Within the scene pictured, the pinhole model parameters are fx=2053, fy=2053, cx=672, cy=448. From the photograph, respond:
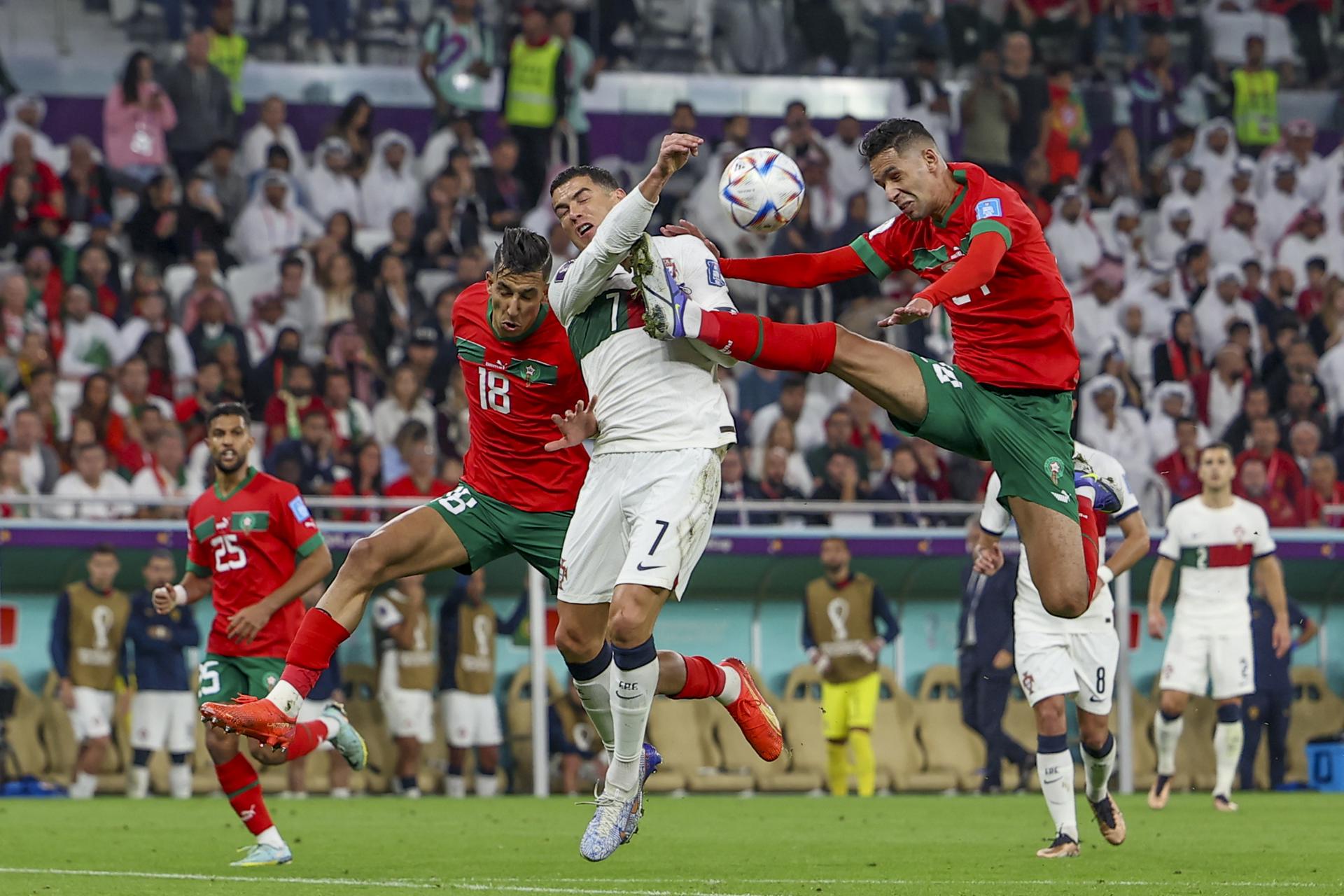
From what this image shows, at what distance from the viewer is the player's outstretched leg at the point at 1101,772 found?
36.4ft

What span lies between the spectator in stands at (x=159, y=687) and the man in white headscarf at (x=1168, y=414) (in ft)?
31.1

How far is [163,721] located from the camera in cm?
1641

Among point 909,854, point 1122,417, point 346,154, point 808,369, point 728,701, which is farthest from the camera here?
point 346,154

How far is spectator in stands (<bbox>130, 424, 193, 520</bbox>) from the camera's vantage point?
1698 centimetres

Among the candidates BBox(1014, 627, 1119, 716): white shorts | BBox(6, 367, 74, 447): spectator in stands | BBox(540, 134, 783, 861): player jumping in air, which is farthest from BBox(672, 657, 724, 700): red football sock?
BBox(6, 367, 74, 447): spectator in stands

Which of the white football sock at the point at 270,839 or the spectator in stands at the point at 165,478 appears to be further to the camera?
the spectator in stands at the point at 165,478

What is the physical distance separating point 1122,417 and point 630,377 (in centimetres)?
1212

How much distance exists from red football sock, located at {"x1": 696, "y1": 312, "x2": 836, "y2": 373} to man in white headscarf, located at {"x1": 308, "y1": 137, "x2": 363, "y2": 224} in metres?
13.1

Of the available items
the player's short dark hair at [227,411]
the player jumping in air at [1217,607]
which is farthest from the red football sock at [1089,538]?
the player jumping in air at [1217,607]

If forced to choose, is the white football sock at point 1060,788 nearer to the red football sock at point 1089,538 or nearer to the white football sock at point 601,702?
the red football sock at point 1089,538

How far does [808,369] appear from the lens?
8.62 metres

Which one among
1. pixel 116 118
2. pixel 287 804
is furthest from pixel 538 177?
pixel 287 804

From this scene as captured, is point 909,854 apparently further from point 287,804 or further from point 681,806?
point 287,804

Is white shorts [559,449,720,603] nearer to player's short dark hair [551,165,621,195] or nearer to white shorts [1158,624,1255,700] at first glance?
player's short dark hair [551,165,621,195]
